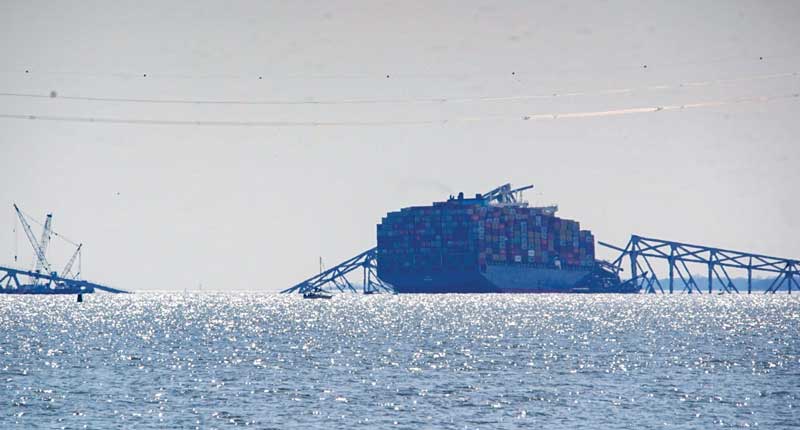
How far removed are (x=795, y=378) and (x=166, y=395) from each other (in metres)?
42.6

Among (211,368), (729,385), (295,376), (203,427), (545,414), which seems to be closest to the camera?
(203,427)

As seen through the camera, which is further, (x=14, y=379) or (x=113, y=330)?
(x=113, y=330)

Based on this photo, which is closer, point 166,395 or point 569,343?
point 166,395

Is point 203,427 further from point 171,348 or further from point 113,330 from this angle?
point 113,330

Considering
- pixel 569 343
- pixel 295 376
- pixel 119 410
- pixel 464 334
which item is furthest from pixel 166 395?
pixel 464 334

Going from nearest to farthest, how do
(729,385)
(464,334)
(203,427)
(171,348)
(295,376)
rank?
(203,427) < (729,385) < (295,376) < (171,348) < (464,334)

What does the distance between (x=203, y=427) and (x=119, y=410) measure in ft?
27.8

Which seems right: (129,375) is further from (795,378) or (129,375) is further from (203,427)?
(795,378)

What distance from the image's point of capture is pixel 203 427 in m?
70.7

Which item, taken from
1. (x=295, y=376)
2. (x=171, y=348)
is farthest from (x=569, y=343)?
(x=295, y=376)

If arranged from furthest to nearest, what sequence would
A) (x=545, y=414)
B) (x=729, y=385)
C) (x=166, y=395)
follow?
(x=729, y=385), (x=166, y=395), (x=545, y=414)

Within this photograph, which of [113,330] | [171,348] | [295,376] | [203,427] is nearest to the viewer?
[203,427]

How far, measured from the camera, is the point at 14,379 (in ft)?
314

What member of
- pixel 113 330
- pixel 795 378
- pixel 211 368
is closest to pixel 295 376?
pixel 211 368
